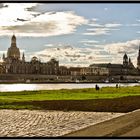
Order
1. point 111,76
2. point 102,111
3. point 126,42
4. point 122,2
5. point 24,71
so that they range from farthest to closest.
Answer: point 111,76, point 24,71, point 102,111, point 126,42, point 122,2

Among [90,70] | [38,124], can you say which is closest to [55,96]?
[90,70]

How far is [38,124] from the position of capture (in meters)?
8.50

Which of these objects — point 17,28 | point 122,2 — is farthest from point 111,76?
point 122,2

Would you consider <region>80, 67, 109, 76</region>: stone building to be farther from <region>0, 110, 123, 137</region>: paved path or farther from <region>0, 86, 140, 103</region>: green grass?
<region>0, 110, 123, 137</region>: paved path

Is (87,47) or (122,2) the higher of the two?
(122,2)

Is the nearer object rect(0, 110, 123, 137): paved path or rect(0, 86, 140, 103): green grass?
rect(0, 110, 123, 137): paved path

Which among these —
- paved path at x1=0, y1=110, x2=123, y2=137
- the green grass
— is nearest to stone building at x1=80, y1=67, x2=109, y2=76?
the green grass

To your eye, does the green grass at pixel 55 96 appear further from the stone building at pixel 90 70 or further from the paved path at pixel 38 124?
the paved path at pixel 38 124

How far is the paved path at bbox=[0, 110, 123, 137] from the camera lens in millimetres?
7178

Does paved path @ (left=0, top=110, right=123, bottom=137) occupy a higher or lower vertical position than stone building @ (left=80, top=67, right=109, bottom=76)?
lower

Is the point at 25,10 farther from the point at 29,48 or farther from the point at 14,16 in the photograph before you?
the point at 29,48

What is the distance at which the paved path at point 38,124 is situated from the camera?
718 cm

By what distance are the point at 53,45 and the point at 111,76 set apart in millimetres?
11285

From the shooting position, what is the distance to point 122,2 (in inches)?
255
